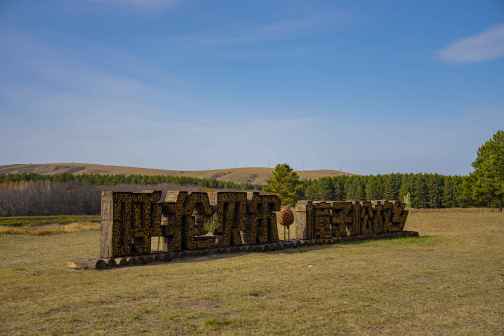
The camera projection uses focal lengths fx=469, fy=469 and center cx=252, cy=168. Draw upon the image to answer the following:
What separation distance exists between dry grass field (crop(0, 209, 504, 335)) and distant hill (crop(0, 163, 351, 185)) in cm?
10009

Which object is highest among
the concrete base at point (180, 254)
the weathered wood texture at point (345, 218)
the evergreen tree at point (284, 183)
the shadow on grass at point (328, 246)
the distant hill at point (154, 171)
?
the distant hill at point (154, 171)

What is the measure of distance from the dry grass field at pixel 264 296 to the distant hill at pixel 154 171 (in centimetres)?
10009

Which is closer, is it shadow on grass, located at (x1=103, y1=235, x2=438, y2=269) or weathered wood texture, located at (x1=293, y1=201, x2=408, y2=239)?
shadow on grass, located at (x1=103, y1=235, x2=438, y2=269)

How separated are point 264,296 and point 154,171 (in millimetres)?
114790

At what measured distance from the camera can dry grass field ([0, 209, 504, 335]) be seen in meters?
7.26

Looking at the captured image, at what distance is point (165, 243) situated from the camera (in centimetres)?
1633

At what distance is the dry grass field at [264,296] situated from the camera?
7258mm

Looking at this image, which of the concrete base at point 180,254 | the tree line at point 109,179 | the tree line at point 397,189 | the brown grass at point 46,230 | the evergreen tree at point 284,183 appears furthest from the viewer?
the tree line at point 109,179

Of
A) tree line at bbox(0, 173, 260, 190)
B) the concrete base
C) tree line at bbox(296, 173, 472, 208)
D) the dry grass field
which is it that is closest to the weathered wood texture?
the concrete base

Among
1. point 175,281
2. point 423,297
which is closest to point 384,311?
point 423,297

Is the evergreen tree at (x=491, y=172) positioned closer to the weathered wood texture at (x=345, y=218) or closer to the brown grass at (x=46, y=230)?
the weathered wood texture at (x=345, y=218)

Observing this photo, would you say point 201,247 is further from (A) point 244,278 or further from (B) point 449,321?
(B) point 449,321

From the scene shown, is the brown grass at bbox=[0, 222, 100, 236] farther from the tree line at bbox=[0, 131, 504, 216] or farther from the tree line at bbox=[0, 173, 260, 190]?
the tree line at bbox=[0, 173, 260, 190]

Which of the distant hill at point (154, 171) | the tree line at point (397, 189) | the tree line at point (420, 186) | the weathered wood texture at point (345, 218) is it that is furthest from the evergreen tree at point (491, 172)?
the distant hill at point (154, 171)
